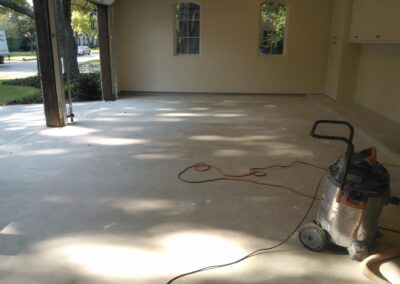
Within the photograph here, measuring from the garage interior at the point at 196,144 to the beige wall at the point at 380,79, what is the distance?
4cm

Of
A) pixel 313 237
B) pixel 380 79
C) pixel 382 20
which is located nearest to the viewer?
pixel 313 237

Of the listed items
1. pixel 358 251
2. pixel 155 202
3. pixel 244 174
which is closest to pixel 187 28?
pixel 244 174

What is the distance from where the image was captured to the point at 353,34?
7.05 m

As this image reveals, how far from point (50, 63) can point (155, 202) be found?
3202 millimetres

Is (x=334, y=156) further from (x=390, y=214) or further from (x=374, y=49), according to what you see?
(x=374, y=49)

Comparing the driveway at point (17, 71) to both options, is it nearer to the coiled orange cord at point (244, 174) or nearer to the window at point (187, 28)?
the window at point (187, 28)

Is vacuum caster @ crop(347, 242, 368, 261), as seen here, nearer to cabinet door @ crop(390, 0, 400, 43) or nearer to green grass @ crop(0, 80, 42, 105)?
cabinet door @ crop(390, 0, 400, 43)

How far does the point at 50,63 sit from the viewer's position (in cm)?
516

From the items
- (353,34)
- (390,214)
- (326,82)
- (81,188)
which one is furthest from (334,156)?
(326,82)

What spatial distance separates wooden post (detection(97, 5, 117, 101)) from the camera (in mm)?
7445

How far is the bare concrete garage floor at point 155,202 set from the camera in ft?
7.16

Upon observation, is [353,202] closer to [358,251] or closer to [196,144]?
[358,251]

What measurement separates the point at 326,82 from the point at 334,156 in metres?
4.81

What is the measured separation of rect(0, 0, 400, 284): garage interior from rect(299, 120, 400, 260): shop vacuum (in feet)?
0.43
